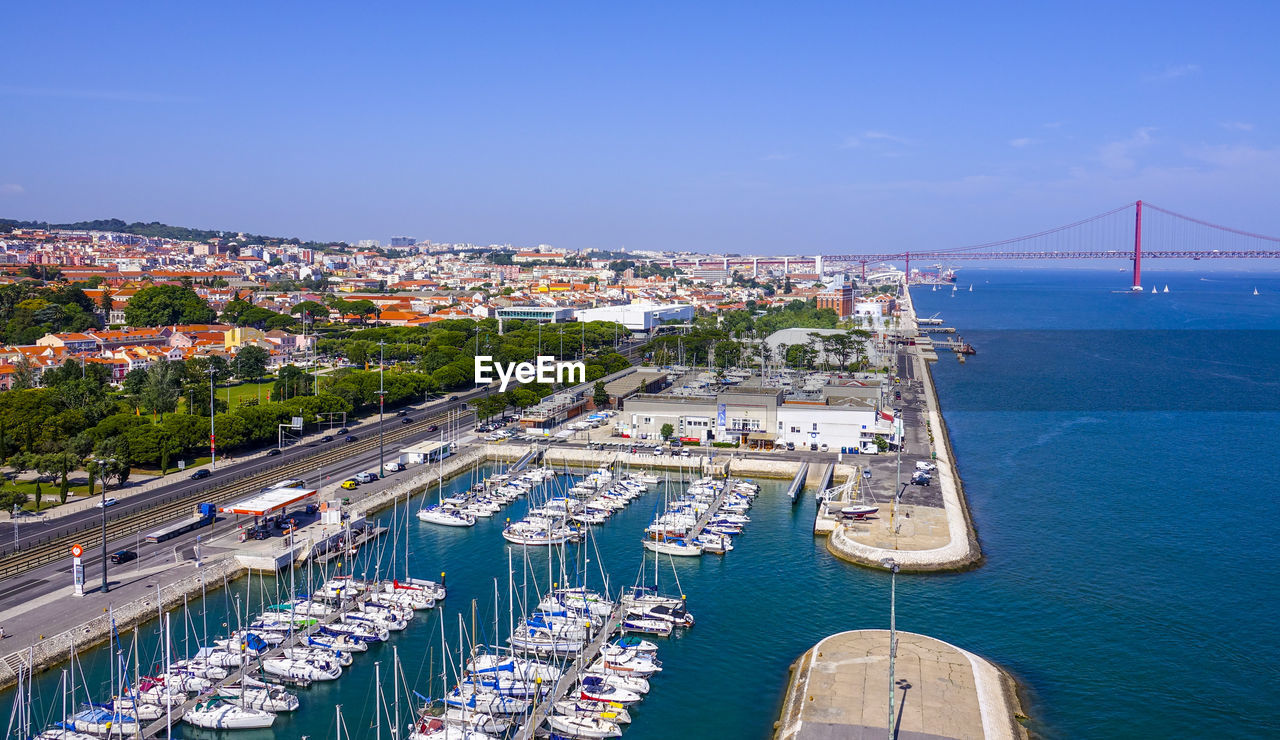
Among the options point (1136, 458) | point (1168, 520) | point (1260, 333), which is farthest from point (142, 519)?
point (1260, 333)

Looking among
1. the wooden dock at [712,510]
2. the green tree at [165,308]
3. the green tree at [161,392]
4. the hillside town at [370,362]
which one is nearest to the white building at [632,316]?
the hillside town at [370,362]

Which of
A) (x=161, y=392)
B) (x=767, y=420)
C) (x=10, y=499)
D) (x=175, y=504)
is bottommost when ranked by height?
(x=175, y=504)

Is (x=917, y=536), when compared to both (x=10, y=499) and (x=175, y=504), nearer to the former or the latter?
(x=175, y=504)

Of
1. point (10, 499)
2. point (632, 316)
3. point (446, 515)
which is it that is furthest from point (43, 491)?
point (632, 316)

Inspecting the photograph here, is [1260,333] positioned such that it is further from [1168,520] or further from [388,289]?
[388,289]

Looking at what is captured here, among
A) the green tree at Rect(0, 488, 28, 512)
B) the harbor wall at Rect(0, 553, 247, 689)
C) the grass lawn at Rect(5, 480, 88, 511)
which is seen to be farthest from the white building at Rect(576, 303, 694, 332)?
the harbor wall at Rect(0, 553, 247, 689)

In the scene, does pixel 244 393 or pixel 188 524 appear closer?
pixel 188 524
